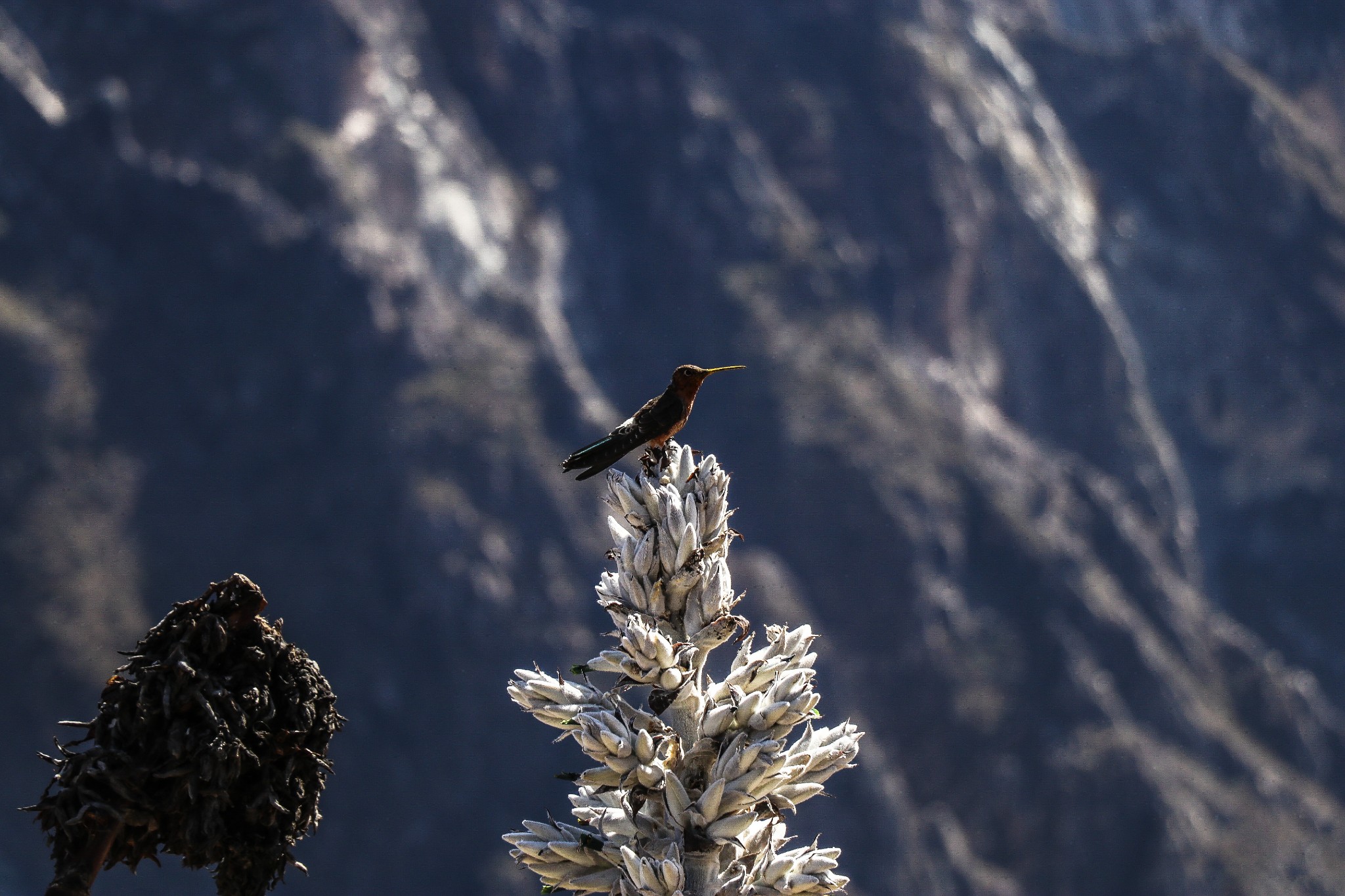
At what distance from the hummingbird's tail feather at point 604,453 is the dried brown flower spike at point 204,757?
7.72ft

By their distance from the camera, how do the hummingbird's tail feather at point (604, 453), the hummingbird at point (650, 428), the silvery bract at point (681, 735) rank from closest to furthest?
the silvery bract at point (681, 735), the hummingbird's tail feather at point (604, 453), the hummingbird at point (650, 428)

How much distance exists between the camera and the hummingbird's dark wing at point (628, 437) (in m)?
9.56

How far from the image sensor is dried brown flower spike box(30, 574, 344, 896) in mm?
6938

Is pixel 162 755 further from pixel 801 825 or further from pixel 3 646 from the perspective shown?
pixel 3 646

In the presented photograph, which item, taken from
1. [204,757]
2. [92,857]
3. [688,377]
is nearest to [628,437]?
[688,377]

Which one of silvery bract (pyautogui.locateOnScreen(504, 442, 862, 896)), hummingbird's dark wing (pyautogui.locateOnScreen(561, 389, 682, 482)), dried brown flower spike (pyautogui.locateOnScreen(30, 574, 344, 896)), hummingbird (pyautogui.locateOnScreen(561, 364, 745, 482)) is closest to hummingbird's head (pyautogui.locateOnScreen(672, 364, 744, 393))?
hummingbird (pyautogui.locateOnScreen(561, 364, 745, 482))

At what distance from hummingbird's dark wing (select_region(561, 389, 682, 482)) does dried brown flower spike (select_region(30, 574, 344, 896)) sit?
7.83ft

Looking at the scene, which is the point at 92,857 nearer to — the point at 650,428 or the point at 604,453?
the point at 604,453

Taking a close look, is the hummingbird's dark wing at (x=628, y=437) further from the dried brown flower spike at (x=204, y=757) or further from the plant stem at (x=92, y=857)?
the plant stem at (x=92, y=857)

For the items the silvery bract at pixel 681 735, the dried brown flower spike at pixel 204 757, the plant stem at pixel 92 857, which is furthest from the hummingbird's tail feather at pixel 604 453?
the plant stem at pixel 92 857

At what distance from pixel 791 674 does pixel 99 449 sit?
195 metres

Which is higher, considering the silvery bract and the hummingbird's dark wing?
the hummingbird's dark wing

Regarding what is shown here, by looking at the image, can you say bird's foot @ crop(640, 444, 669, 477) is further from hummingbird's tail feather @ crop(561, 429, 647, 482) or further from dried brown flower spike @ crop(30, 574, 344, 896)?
dried brown flower spike @ crop(30, 574, 344, 896)

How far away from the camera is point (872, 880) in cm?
19288
